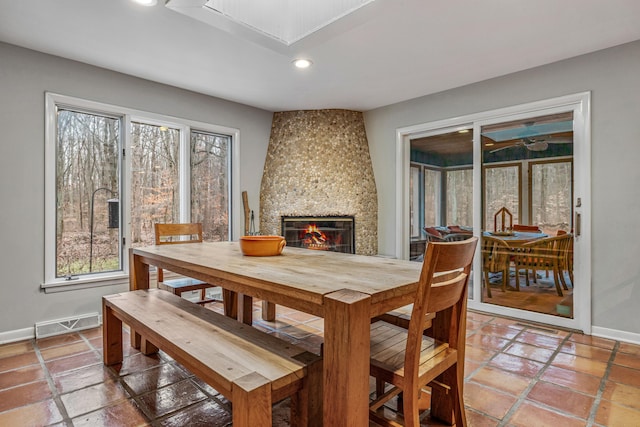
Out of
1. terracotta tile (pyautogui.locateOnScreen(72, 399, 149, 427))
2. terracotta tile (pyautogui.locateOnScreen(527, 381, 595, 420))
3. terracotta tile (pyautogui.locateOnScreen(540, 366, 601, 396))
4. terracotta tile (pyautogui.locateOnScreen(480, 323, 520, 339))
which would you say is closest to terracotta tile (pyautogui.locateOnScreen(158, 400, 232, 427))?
terracotta tile (pyautogui.locateOnScreen(72, 399, 149, 427))

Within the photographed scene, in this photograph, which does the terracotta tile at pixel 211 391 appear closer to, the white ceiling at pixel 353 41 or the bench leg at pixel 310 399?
the bench leg at pixel 310 399

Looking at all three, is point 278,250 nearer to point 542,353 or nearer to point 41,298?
point 542,353

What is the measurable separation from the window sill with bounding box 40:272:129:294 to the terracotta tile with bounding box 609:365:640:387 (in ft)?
13.5

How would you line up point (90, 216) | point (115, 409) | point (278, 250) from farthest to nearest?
1. point (90, 216)
2. point (278, 250)
3. point (115, 409)

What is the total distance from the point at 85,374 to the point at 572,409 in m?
2.95

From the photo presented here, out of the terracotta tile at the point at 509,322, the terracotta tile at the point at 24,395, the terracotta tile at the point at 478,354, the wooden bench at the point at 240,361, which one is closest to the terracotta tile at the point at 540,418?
the terracotta tile at the point at 478,354

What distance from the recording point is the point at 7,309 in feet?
9.26

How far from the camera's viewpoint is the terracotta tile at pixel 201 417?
171 centimetres

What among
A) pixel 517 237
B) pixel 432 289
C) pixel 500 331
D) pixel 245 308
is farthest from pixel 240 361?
pixel 517 237

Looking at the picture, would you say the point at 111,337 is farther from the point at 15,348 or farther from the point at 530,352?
the point at 530,352

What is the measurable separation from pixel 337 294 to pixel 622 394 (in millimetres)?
2058

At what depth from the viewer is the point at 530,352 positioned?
259 centimetres

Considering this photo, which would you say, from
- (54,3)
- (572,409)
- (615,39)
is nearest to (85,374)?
(54,3)

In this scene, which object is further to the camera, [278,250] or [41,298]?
[41,298]
